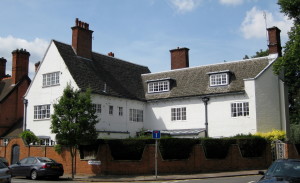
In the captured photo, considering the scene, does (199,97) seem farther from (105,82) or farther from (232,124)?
(105,82)

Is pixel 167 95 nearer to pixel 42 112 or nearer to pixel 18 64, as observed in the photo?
pixel 42 112

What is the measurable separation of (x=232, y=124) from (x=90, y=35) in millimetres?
15847

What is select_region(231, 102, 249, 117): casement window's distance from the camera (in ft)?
96.7

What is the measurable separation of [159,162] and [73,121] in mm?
6322

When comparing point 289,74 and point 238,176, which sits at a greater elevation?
point 289,74

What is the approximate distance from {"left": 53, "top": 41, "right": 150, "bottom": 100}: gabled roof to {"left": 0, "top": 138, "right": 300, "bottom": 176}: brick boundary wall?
6.60m

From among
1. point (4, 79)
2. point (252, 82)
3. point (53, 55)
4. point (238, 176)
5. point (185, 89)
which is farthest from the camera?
point (4, 79)

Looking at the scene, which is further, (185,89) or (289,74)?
(185,89)

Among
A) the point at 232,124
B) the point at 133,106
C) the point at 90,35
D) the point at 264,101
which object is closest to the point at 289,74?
the point at 264,101

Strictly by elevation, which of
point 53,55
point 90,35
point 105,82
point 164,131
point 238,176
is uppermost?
point 90,35

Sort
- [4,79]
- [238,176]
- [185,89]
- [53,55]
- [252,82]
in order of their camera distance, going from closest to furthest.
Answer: [238,176], [252,82], [53,55], [185,89], [4,79]

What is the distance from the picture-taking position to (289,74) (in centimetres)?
3080

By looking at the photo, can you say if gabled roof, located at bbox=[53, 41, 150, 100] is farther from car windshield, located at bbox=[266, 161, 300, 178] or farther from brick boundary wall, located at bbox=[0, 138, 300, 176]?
car windshield, located at bbox=[266, 161, 300, 178]

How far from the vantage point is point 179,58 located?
38.7 metres
